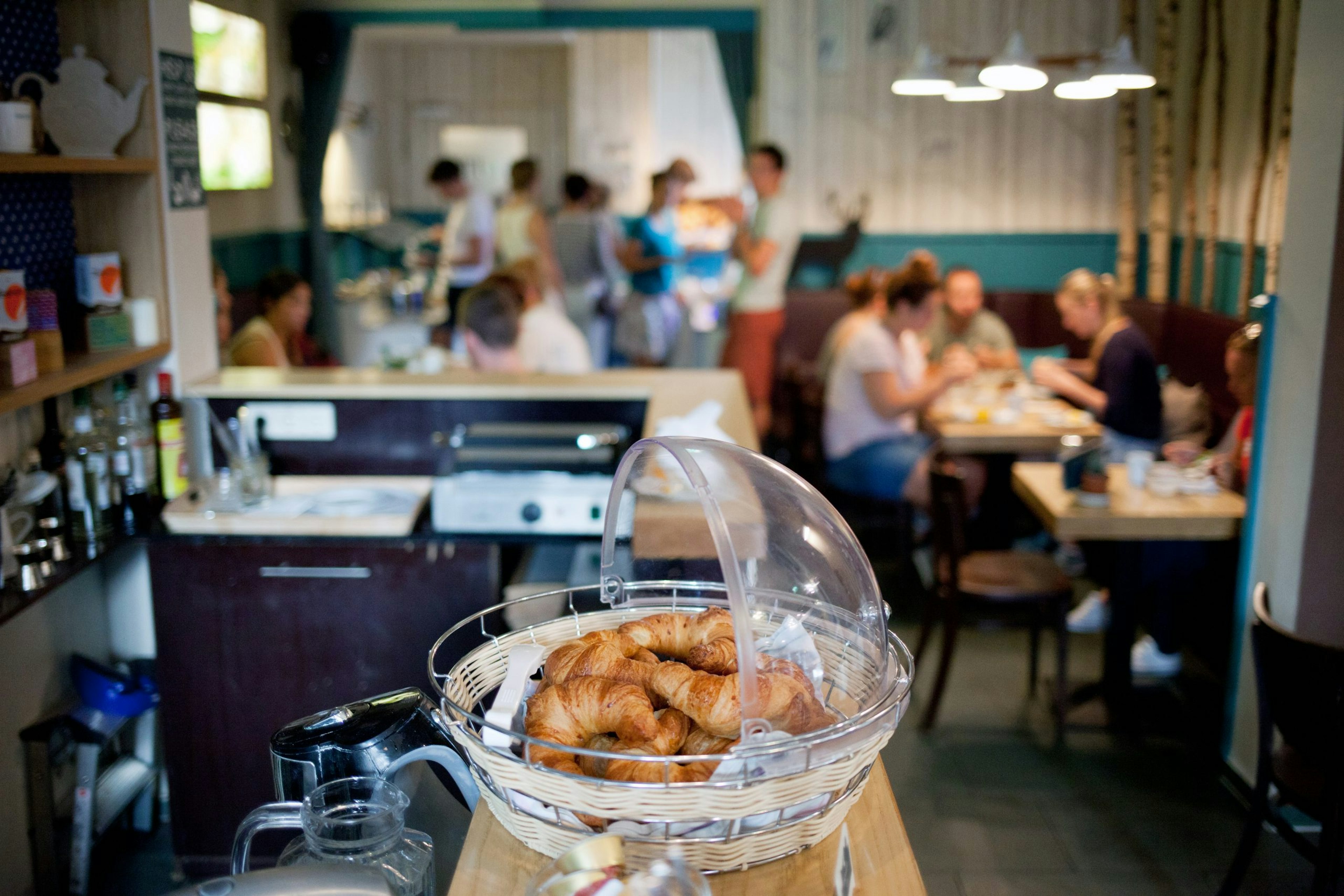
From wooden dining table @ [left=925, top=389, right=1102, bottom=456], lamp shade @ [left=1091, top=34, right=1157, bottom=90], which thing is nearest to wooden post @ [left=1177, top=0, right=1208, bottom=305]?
wooden dining table @ [left=925, top=389, right=1102, bottom=456]

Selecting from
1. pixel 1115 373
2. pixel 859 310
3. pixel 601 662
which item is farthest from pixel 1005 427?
pixel 601 662

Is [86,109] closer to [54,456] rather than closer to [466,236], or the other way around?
[54,456]

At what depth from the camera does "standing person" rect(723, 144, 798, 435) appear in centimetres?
666

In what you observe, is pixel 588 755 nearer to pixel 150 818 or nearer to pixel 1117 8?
pixel 150 818

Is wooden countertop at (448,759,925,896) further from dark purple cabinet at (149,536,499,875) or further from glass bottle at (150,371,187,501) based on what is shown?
glass bottle at (150,371,187,501)

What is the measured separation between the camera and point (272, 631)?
305 centimetres

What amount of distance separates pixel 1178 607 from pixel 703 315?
447cm

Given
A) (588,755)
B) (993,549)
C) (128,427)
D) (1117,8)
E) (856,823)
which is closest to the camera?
(588,755)

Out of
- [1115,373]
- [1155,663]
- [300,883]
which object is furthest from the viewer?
[1115,373]

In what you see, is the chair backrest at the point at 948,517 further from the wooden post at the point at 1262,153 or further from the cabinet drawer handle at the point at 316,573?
the wooden post at the point at 1262,153

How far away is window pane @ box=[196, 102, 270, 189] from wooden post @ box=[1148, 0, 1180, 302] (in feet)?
18.3

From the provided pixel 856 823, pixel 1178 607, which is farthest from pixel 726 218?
pixel 856 823

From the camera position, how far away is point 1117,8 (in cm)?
804

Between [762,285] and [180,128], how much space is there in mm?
4107
